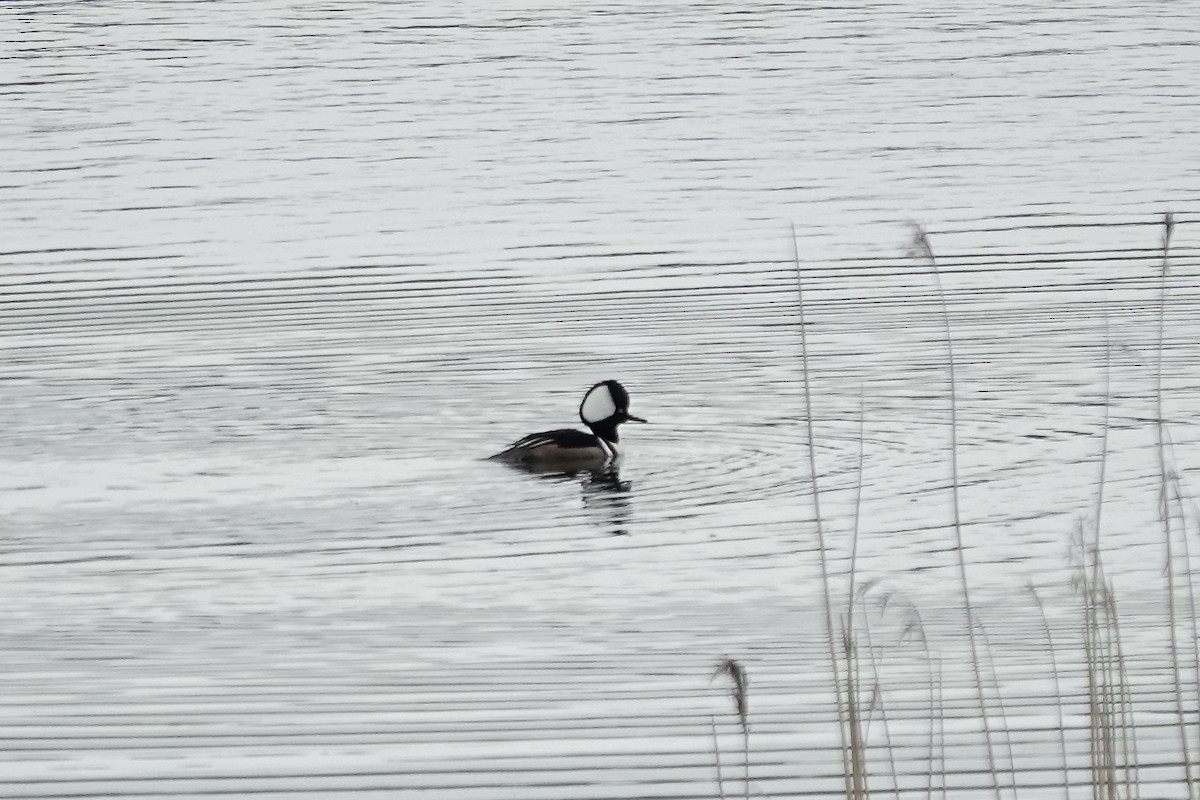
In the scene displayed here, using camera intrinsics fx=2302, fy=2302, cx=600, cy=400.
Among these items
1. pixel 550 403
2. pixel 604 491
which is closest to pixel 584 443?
pixel 604 491

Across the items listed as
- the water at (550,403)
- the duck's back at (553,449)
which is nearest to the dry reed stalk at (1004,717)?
the water at (550,403)

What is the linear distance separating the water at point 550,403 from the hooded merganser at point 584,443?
0.53 ft

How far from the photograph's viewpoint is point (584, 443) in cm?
1059

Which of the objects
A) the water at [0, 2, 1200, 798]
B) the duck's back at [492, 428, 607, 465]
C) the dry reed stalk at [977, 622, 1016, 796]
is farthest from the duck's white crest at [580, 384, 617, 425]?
the dry reed stalk at [977, 622, 1016, 796]

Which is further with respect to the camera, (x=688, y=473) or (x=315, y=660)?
(x=688, y=473)

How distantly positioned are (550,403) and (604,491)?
2.09 m

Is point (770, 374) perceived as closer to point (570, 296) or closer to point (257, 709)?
point (570, 296)

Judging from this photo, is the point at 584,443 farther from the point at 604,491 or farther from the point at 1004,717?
the point at 1004,717

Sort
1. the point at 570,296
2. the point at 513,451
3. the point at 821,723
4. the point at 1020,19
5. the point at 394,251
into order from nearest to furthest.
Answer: the point at 821,723
the point at 513,451
the point at 570,296
the point at 394,251
the point at 1020,19

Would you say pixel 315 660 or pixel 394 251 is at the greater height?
pixel 394 251

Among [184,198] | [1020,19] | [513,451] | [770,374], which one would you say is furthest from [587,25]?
[513,451]

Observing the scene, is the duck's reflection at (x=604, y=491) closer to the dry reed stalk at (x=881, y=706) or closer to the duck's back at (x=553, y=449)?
the duck's back at (x=553, y=449)

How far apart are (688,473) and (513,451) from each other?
0.80 metres

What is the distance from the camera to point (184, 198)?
21281 millimetres
